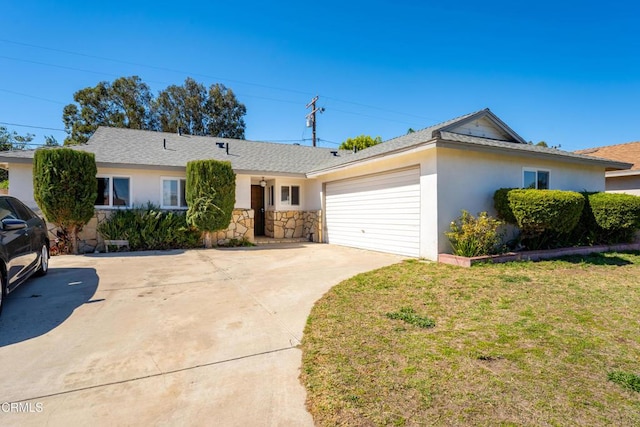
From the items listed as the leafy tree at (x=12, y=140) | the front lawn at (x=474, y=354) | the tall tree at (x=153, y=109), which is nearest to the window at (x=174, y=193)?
the front lawn at (x=474, y=354)

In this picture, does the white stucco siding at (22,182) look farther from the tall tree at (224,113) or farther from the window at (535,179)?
the tall tree at (224,113)

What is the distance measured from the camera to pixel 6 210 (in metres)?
4.89

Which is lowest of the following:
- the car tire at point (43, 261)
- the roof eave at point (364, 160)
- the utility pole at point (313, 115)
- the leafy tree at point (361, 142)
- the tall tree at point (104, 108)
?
the car tire at point (43, 261)

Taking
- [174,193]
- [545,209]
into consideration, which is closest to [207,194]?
[174,193]

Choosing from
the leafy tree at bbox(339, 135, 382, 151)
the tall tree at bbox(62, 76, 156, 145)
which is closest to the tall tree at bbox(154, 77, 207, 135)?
the tall tree at bbox(62, 76, 156, 145)

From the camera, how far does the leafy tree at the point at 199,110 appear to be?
102 ft

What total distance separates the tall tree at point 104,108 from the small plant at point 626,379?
3472 centimetres

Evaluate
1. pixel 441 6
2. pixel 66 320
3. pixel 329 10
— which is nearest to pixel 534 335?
pixel 66 320

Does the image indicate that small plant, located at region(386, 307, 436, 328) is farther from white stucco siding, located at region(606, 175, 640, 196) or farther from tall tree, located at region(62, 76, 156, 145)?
tall tree, located at region(62, 76, 156, 145)

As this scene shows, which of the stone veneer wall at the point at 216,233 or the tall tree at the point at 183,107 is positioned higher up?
the tall tree at the point at 183,107

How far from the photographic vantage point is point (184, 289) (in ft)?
17.9

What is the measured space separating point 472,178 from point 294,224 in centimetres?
761

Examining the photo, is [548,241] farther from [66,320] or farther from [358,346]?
[66,320]

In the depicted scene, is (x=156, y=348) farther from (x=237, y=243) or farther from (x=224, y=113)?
(x=224, y=113)
